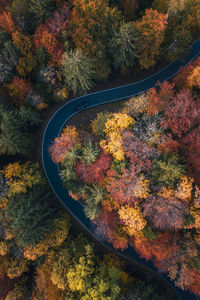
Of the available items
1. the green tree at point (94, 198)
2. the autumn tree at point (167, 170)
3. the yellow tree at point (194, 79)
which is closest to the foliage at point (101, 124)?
the green tree at point (94, 198)

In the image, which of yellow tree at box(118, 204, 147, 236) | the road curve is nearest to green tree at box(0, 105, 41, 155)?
the road curve

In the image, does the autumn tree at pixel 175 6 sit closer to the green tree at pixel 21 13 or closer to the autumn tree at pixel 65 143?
the green tree at pixel 21 13

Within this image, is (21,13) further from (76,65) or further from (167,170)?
(167,170)

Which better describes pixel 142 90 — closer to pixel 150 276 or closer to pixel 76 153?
pixel 76 153

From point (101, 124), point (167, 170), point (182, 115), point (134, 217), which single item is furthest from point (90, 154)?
point (182, 115)

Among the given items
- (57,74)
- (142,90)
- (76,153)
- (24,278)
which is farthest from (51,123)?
(24,278)

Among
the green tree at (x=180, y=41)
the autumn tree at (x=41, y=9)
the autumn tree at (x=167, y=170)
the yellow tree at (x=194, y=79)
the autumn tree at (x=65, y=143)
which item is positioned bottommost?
the autumn tree at (x=167, y=170)

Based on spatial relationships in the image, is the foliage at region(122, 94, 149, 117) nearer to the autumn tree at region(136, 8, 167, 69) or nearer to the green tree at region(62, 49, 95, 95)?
the autumn tree at region(136, 8, 167, 69)
